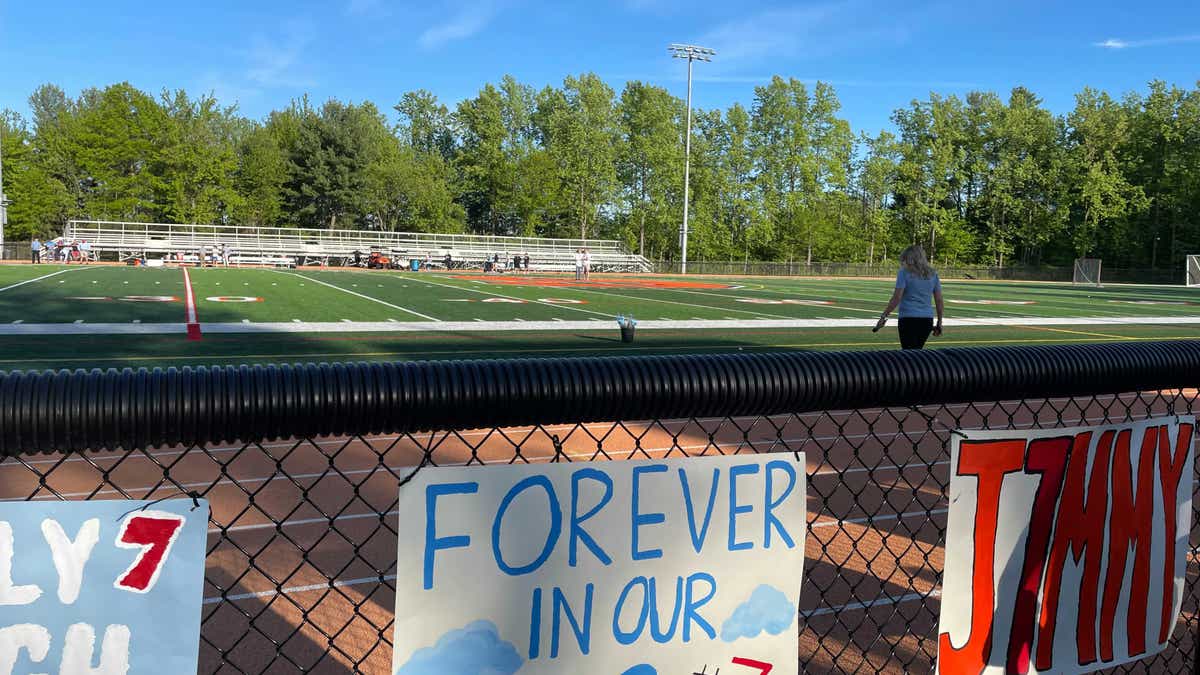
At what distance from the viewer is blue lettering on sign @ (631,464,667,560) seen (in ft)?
6.46

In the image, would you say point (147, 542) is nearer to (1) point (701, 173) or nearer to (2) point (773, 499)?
(2) point (773, 499)

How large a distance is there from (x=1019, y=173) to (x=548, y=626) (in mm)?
84559

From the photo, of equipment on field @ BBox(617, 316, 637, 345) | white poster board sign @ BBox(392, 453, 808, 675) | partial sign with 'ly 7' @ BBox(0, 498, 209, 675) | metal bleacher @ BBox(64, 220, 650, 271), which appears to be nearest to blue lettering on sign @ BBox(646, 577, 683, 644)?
white poster board sign @ BBox(392, 453, 808, 675)

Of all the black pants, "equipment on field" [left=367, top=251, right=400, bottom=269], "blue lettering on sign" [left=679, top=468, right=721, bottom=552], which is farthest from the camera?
"equipment on field" [left=367, top=251, right=400, bottom=269]

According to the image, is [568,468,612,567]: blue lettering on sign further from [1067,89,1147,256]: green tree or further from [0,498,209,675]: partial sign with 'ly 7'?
[1067,89,1147,256]: green tree

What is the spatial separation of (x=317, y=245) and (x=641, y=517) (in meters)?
66.5

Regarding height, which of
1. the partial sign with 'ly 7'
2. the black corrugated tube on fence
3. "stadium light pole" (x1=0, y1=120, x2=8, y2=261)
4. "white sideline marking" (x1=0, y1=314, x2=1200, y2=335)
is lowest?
"white sideline marking" (x1=0, y1=314, x2=1200, y2=335)

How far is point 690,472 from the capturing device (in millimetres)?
2021

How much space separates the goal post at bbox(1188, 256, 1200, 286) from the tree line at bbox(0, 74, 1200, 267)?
12.2m

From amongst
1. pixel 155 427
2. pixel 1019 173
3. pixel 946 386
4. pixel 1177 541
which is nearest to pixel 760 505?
pixel 946 386

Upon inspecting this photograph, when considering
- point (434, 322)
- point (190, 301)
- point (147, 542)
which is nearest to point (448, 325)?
point (434, 322)

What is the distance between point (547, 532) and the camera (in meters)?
1.91

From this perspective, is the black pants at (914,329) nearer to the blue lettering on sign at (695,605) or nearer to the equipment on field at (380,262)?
the blue lettering on sign at (695,605)

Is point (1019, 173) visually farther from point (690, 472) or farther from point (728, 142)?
point (690, 472)
